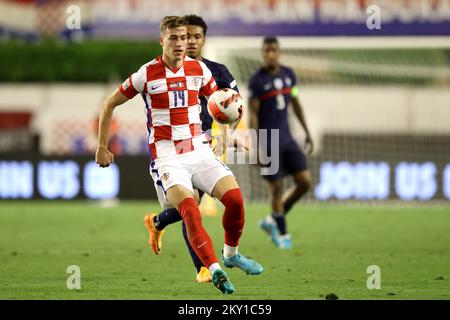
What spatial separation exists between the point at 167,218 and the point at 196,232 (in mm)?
1180

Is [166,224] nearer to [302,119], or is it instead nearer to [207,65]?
[207,65]

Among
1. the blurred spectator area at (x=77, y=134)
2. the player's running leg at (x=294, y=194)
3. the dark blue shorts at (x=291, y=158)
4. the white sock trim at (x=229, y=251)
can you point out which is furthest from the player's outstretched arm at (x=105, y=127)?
the blurred spectator area at (x=77, y=134)

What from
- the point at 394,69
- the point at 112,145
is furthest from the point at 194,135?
the point at 394,69

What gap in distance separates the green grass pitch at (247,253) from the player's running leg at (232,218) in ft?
0.66

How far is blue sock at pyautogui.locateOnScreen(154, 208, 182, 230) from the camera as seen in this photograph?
9.30m

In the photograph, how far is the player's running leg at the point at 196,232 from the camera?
7.93 m

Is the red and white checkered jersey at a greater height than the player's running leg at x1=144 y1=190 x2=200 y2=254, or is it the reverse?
the red and white checkered jersey

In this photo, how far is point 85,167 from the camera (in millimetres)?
20297

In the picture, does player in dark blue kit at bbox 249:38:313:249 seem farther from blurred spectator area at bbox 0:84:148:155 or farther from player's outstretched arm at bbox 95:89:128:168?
blurred spectator area at bbox 0:84:148:155

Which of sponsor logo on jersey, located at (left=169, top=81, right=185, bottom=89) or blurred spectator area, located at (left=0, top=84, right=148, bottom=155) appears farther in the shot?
blurred spectator area, located at (left=0, top=84, right=148, bottom=155)

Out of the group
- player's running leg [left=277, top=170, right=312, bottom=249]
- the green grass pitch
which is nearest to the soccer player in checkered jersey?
the green grass pitch

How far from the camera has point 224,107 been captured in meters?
8.79
